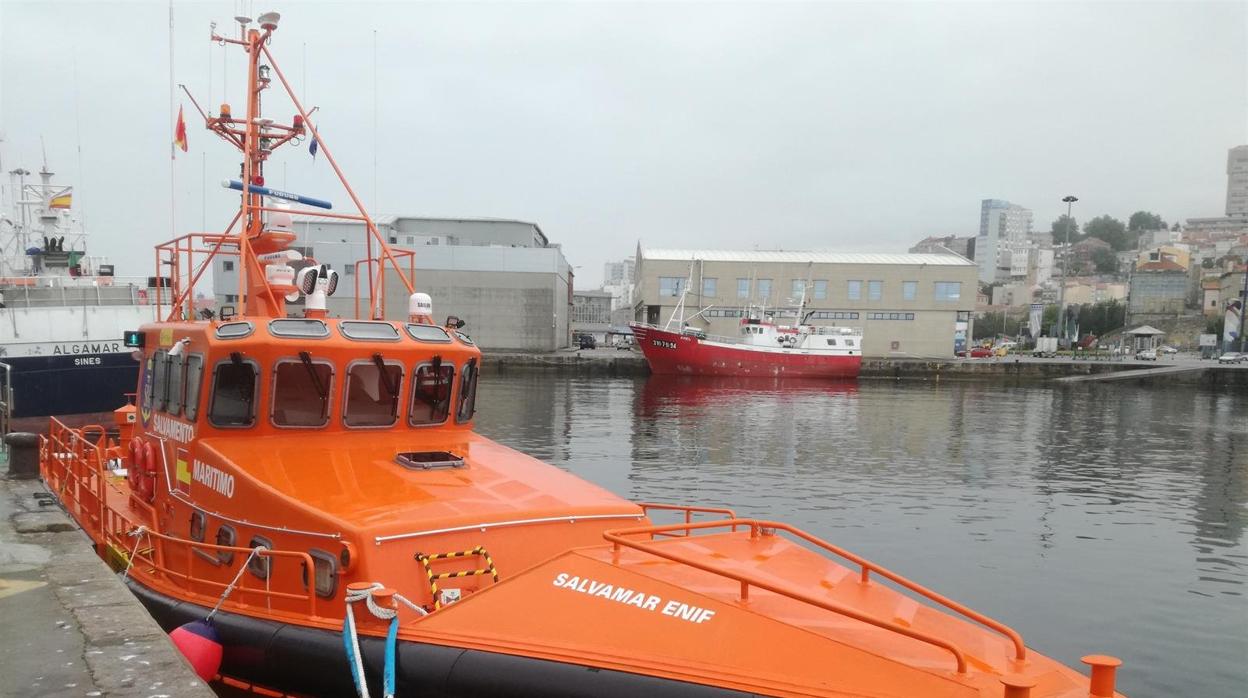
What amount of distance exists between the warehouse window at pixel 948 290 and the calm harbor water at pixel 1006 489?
24.2 metres

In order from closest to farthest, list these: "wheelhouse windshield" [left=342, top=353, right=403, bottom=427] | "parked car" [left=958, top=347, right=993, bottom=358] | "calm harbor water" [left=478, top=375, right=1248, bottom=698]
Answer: "wheelhouse windshield" [left=342, top=353, right=403, bottom=427], "calm harbor water" [left=478, top=375, right=1248, bottom=698], "parked car" [left=958, top=347, right=993, bottom=358]

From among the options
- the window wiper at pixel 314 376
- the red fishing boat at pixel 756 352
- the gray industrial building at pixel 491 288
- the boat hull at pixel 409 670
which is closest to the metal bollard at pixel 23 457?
the boat hull at pixel 409 670

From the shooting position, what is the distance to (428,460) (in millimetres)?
6188

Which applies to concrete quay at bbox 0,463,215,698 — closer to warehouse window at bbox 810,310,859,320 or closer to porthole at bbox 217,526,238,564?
porthole at bbox 217,526,238,564

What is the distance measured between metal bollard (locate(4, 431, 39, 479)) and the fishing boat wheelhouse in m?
3.70

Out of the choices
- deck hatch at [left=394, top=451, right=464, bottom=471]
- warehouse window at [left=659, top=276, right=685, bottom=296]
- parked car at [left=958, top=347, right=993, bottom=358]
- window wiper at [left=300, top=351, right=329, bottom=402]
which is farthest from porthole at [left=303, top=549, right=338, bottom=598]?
parked car at [left=958, top=347, right=993, bottom=358]

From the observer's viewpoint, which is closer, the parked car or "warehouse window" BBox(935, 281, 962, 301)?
"warehouse window" BBox(935, 281, 962, 301)

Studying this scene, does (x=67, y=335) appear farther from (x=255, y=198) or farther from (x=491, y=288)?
(x=491, y=288)

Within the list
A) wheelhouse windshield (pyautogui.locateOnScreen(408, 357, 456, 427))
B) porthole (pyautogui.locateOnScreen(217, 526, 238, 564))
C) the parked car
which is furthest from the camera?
the parked car

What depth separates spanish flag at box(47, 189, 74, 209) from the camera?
75.8ft

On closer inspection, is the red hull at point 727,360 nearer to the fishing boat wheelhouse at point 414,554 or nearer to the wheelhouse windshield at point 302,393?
the fishing boat wheelhouse at point 414,554

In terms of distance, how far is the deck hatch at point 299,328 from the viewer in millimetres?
6089

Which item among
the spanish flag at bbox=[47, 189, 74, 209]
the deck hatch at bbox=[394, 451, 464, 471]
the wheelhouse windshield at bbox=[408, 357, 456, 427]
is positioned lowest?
the deck hatch at bbox=[394, 451, 464, 471]

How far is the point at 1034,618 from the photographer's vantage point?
361 inches
